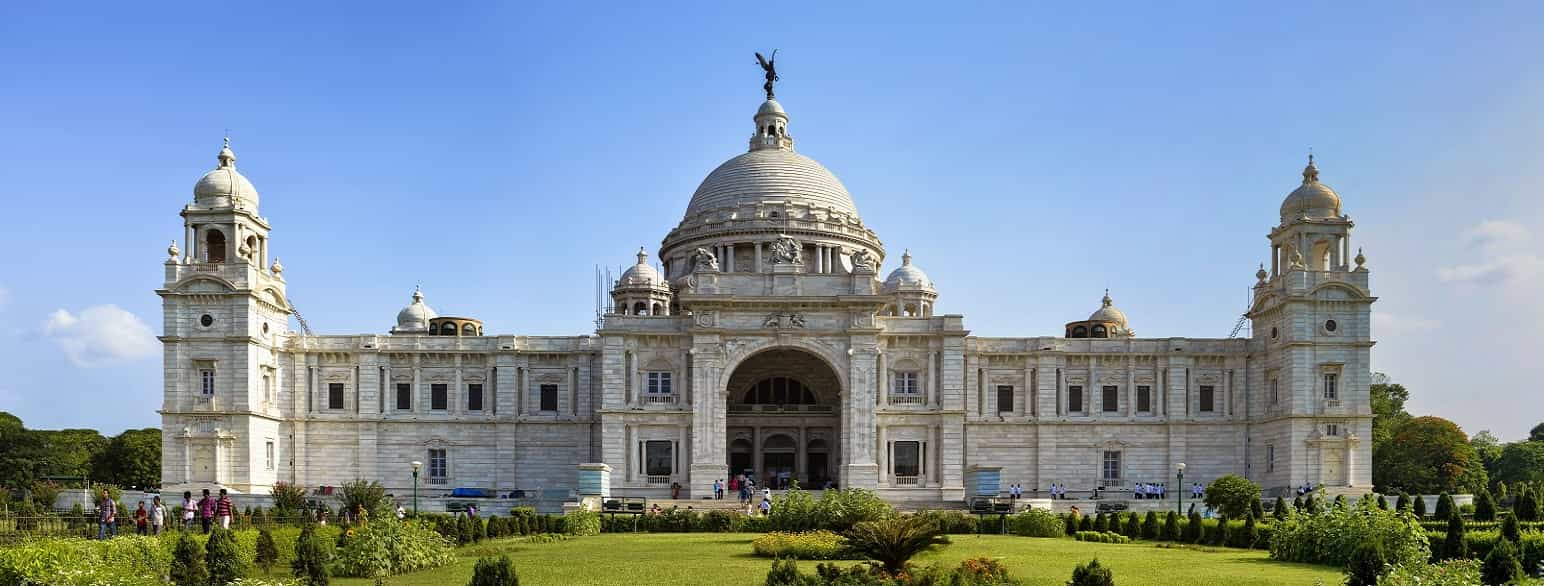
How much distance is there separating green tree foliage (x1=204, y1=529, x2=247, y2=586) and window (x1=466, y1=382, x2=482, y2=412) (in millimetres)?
39418

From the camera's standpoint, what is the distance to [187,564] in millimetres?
27359

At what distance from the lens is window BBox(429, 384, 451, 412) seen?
6750 centimetres

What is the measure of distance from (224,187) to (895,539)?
1787 inches

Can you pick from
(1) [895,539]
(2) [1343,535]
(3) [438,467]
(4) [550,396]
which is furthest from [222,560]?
(4) [550,396]

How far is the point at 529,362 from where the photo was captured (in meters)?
67.9

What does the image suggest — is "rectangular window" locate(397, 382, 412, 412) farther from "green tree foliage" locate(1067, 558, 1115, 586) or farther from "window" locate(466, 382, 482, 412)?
"green tree foliage" locate(1067, 558, 1115, 586)

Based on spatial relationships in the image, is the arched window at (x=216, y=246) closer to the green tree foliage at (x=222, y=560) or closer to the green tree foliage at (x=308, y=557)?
the green tree foliage at (x=308, y=557)

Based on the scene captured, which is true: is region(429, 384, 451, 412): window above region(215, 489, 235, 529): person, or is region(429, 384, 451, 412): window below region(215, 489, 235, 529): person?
above

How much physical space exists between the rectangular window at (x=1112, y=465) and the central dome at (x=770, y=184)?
23.2 meters

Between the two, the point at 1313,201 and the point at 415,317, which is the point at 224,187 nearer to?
the point at 415,317

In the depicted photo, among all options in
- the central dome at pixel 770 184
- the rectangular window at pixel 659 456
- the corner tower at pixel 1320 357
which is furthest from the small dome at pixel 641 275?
the corner tower at pixel 1320 357

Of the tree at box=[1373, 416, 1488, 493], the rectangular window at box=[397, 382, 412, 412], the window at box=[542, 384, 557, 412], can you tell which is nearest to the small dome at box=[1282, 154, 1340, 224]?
the tree at box=[1373, 416, 1488, 493]

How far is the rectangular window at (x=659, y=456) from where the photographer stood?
61.5m

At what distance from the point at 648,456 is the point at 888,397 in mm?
11565
